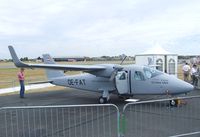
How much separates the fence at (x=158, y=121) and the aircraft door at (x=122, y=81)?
458cm

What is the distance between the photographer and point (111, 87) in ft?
49.2

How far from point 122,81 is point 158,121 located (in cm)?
597

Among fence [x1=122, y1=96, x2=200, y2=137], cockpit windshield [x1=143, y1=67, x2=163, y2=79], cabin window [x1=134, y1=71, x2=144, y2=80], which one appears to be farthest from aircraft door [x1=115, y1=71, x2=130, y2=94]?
fence [x1=122, y1=96, x2=200, y2=137]

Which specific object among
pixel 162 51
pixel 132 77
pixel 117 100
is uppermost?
pixel 162 51

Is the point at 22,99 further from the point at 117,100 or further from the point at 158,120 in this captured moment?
the point at 158,120

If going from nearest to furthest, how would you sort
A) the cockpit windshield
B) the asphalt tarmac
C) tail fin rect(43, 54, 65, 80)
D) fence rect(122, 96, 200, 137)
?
fence rect(122, 96, 200, 137) → the asphalt tarmac → the cockpit windshield → tail fin rect(43, 54, 65, 80)

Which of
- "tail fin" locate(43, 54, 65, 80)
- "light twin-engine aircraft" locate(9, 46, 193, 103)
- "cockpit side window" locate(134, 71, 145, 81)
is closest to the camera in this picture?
"light twin-engine aircraft" locate(9, 46, 193, 103)

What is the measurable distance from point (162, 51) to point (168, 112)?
16525 millimetres

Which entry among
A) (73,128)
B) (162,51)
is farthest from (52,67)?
(162,51)

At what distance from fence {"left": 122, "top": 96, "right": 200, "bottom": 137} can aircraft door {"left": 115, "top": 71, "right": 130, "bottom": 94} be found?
4584 millimetres

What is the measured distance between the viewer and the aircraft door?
14258 millimetres

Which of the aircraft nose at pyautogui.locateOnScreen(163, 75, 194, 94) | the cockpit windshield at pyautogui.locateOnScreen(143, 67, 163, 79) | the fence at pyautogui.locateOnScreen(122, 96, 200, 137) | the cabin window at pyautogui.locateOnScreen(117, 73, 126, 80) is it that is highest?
the cockpit windshield at pyautogui.locateOnScreen(143, 67, 163, 79)

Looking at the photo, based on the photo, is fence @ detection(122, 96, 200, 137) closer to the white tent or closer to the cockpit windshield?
the cockpit windshield

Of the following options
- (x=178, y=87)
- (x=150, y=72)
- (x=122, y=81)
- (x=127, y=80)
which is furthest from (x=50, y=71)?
(x=178, y=87)
